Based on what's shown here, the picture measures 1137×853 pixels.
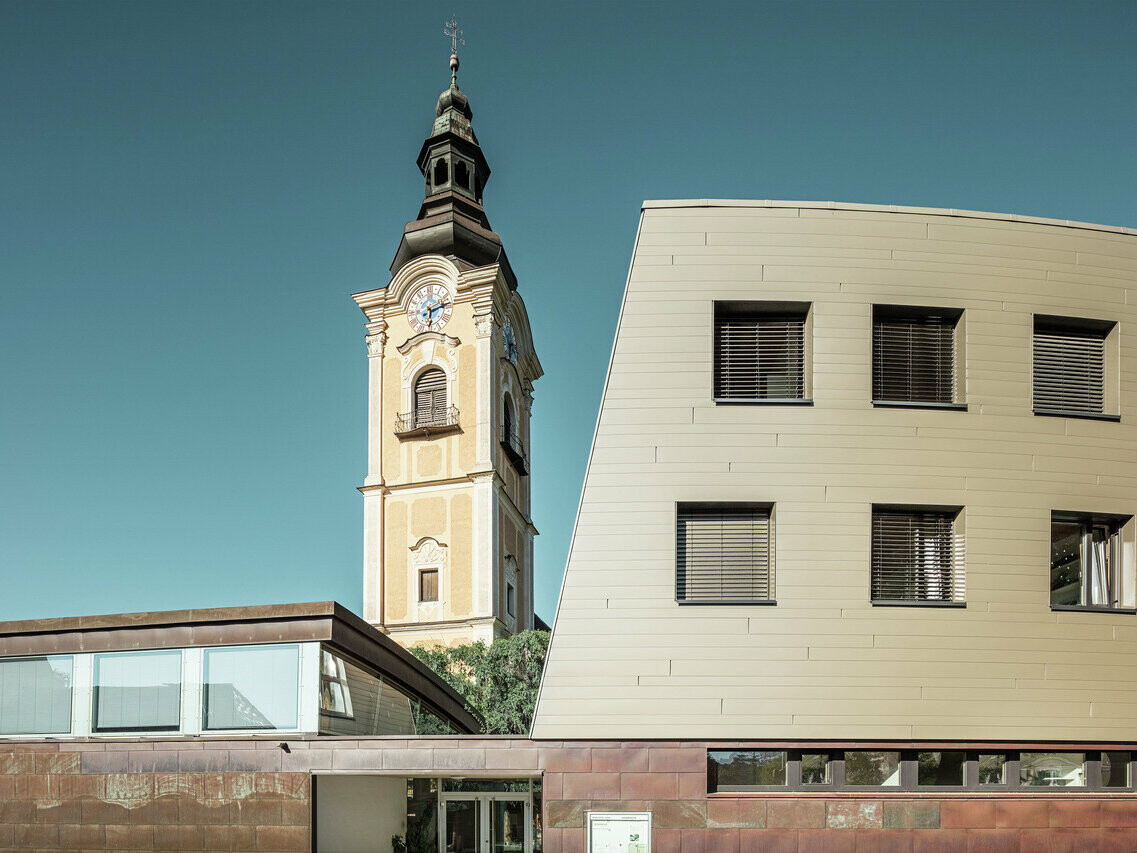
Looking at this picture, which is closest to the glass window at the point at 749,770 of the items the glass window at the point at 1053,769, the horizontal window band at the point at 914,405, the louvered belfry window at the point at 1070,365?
the glass window at the point at 1053,769

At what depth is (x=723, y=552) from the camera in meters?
16.1

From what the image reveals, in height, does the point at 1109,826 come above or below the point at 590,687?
below

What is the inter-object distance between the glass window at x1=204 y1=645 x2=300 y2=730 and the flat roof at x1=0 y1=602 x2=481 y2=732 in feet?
0.71

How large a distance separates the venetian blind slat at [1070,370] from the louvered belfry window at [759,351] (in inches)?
141

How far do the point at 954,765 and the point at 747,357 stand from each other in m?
6.36

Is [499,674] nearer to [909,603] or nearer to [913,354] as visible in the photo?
[909,603]

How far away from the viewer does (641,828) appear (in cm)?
1534

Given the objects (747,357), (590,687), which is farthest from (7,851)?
(747,357)

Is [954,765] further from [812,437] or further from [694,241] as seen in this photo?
[694,241]

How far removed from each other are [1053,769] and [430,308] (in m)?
38.4

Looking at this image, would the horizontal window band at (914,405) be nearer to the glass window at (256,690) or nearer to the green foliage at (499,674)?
the glass window at (256,690)

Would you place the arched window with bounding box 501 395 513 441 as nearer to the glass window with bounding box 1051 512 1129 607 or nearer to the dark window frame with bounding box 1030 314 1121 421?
the dark window frame with bounding box 1030 314 1121 421

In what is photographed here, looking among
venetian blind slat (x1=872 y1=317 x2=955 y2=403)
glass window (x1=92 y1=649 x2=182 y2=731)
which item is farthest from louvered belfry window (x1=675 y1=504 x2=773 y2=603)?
glass window (x1=92 y1=649 x2=182 y2=731)

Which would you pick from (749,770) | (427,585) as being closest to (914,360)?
(749,770)
